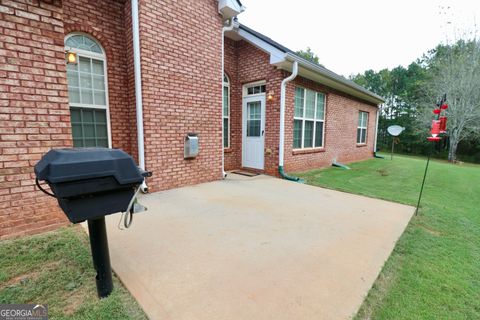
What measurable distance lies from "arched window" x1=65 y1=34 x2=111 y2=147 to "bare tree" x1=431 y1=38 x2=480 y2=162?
21.3 m

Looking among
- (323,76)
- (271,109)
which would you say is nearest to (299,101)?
(323,76)

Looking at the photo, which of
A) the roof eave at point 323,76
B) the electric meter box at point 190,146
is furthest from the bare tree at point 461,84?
the electric meter box at point 190,146

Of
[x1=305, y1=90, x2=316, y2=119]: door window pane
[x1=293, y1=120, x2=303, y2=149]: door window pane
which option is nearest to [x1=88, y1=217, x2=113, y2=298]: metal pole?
[x1=293, y1=120, x2=303, y2=149]: door window pane

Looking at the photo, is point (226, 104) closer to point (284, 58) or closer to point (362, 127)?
point (284, 58)

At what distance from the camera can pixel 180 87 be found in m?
4.59

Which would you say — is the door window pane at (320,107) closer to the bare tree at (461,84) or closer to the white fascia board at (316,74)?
the white fascia board at (316,74)

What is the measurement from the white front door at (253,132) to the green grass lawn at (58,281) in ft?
16.4

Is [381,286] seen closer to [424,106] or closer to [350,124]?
[350,124]

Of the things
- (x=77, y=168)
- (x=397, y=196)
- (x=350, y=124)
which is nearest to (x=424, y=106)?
(x=350, y=124)

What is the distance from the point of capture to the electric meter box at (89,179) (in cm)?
127

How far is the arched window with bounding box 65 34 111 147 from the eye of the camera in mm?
3824

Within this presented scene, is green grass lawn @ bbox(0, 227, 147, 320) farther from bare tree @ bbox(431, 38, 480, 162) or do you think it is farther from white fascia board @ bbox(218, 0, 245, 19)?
bare tree @ bbox(431, 38, 480, 162)

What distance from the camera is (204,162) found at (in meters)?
5.21

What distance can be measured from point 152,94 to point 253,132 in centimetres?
343
